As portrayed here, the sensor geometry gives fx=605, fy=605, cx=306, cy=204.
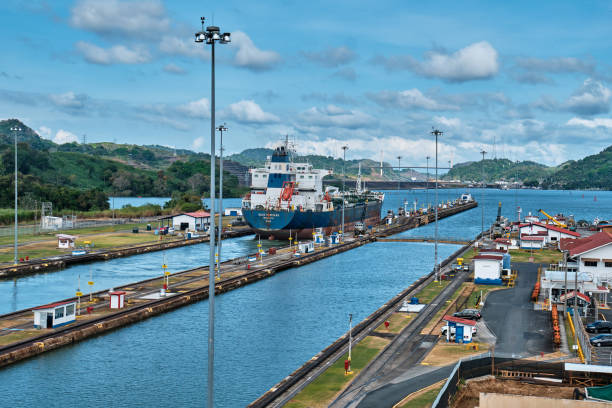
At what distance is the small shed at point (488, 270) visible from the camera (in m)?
57.3

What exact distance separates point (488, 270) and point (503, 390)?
1194 inches

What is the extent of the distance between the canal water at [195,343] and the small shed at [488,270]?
8604mm

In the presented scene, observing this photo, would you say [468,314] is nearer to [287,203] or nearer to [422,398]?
[422,398]

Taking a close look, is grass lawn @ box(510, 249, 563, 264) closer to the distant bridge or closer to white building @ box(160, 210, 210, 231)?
the distant bridge

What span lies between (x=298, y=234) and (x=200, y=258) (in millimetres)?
26428

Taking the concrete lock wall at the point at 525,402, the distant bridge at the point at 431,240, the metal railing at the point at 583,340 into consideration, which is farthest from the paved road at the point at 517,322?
the distant bridge at the point at 431,240

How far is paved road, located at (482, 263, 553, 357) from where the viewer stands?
1393 inches

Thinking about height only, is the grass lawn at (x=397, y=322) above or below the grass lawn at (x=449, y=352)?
above

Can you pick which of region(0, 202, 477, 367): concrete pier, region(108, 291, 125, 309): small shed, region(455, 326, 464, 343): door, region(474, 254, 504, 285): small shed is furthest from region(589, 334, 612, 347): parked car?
region(108, 291, 125, 309): small shed

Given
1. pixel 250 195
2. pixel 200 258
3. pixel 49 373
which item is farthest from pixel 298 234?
pixel 49 373

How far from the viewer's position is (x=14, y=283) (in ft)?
195

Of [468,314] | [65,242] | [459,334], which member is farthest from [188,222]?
[459,334]

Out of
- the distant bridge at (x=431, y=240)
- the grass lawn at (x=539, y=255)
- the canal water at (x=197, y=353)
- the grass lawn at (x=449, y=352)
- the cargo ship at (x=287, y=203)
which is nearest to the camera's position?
the canal water at (x=197, y=353)

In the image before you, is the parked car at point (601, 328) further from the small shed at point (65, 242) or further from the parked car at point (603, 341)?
the small shed at point (65, 242)
